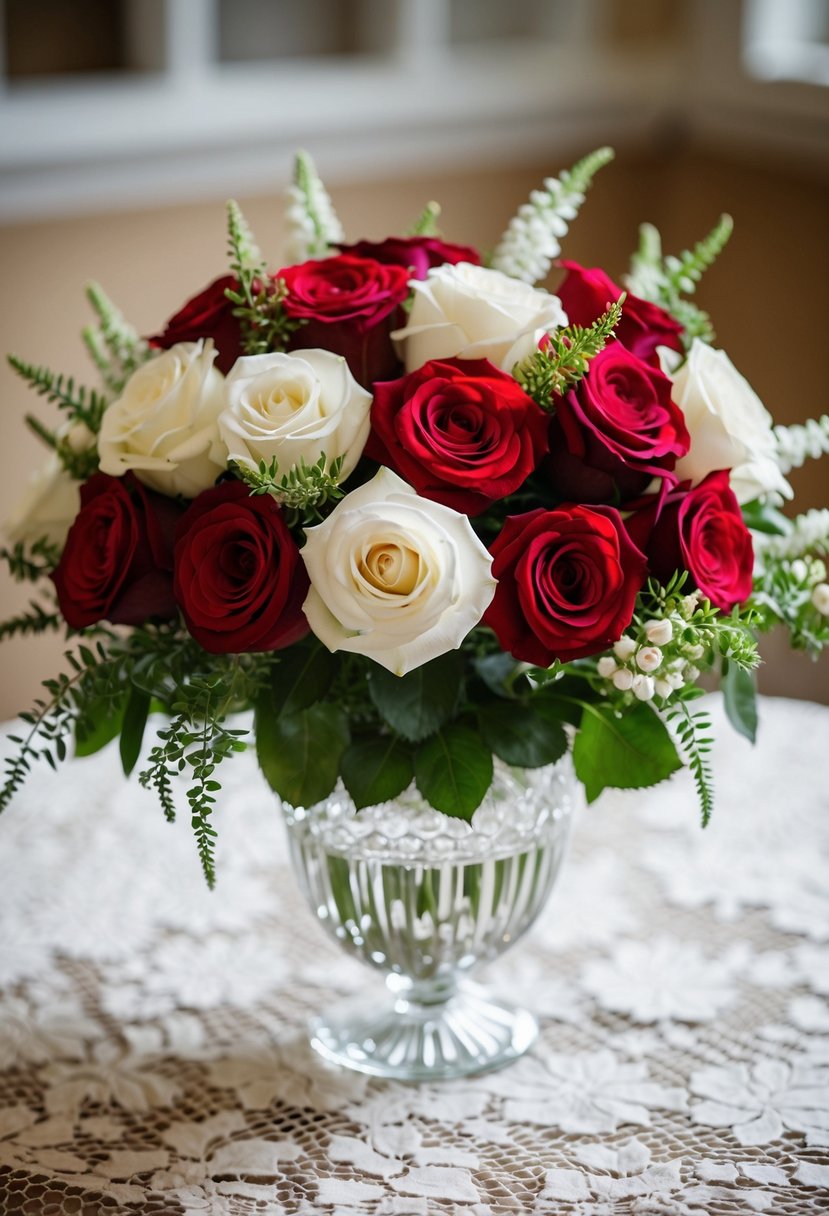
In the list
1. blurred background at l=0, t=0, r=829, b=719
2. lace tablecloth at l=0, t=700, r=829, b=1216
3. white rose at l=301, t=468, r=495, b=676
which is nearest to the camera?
white rose at l=301, t=468, r=495, b=676

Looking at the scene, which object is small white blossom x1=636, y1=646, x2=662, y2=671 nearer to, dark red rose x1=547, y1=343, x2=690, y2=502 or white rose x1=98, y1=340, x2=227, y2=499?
dark red rose x1=547, y1=343, x2=690, y2=502

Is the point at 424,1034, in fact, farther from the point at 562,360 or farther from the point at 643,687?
the point at 562,360

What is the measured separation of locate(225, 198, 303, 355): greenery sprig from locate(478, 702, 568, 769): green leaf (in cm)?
26

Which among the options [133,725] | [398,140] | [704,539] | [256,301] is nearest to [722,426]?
[704,539]

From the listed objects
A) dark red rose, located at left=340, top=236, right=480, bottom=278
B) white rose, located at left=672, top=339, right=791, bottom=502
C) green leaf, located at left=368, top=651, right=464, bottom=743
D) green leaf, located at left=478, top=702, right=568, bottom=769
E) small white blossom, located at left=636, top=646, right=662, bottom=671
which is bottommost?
green leaf, located at left=478, top=702, right=568, bottom=769

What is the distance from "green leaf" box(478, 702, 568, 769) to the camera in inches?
32.2

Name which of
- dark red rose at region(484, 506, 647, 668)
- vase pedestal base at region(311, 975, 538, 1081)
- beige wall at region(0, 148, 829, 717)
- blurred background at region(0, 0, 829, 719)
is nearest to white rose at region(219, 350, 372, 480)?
dark red rose at region(484, 506, 647, 668)

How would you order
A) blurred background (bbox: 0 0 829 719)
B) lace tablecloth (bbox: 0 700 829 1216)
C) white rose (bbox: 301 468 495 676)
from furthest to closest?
blurred background (bbox: 0 0 829 719), lace tablecloth (bbox: 0 700 829 1216), white rose (bbox: 301 468 495 676)

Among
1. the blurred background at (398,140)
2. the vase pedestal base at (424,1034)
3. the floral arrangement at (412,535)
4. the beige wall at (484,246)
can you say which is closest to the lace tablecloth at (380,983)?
the vase pedestal base at (424,1034)

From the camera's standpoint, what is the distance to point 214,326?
0.85m

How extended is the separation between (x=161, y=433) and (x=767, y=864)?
26.0 inches

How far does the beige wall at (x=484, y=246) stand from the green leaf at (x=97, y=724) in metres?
1.22

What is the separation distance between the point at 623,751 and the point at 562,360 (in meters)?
0.24

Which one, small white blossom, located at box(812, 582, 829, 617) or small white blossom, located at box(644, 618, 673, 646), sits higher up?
small white blossom, located at box(644, 618, 673, 646)
